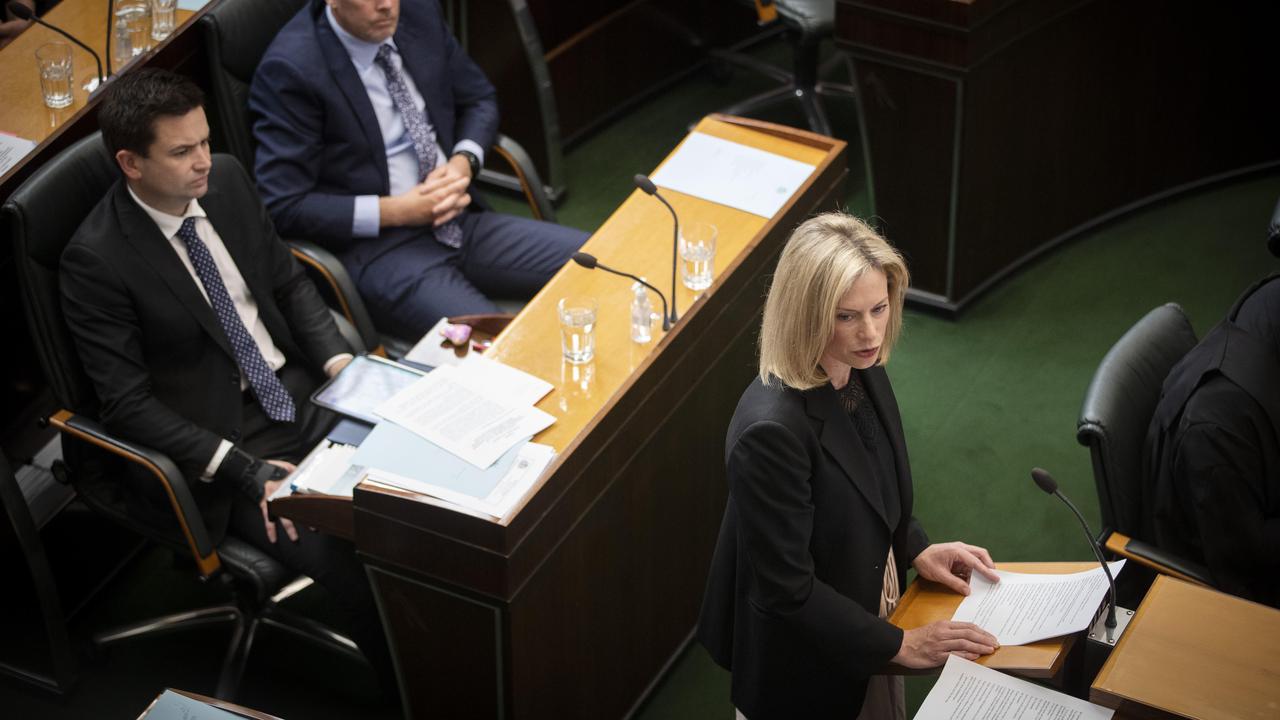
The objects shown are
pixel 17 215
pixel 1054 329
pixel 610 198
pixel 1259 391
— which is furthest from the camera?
pixel 610 198

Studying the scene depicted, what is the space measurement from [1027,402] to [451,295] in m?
1.81

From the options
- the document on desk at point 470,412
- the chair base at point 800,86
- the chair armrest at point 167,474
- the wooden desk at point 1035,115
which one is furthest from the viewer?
the chair base at point 800,86

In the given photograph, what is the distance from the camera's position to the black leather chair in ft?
9.10

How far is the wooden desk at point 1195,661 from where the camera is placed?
203 centimetres

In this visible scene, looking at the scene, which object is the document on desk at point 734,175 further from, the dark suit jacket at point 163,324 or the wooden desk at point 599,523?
the dark suit jacket at point 163,324

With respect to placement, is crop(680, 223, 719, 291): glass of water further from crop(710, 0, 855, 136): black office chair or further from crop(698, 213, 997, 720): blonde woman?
crop(710, 0, 855, 136): black office chair

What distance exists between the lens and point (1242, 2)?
4.66 m

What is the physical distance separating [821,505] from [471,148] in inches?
83.7

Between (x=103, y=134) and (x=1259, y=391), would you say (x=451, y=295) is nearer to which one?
(x=103, y=134)

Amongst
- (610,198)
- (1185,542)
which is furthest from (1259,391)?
(610,198)

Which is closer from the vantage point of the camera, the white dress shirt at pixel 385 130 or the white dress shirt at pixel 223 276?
the white dress shirt at pixel 223 276

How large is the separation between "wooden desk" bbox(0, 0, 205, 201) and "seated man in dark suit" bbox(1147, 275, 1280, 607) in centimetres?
282

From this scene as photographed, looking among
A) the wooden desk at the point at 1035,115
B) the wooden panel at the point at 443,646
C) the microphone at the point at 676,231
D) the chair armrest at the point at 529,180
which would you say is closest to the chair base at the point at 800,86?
the wooden desk at the point at 1035,115

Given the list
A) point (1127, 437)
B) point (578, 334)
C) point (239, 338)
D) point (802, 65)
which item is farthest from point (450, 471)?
point (802, 65)
